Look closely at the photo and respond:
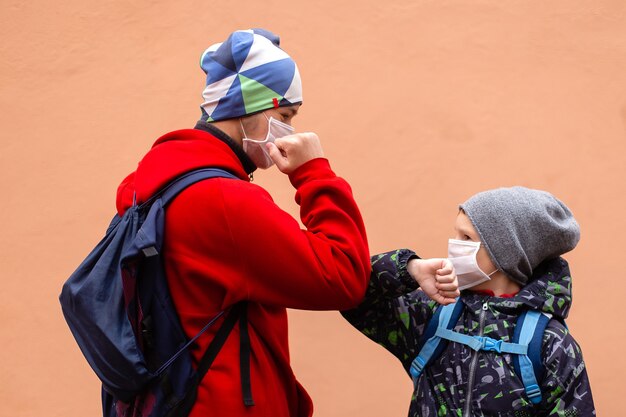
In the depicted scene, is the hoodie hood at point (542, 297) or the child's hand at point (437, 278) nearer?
the child's hand at point (437, 278)

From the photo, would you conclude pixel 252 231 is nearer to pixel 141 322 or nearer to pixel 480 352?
pixel 141 322

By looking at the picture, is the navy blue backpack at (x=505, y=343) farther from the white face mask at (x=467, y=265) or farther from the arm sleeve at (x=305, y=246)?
the arm sleeve at (x=305, y=246)

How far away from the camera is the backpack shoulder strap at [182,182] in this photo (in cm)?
211

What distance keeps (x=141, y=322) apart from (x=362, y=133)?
2.03 meters

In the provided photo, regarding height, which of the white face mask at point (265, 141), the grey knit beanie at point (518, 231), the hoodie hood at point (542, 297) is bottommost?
the hoodie hood at point (542, 297)

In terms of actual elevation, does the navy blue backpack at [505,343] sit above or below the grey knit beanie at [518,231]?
below

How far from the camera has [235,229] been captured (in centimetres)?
205

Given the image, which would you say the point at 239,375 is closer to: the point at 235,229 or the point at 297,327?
the point at 235,229

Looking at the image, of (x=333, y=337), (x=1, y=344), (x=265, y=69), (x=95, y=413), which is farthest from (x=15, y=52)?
(x=265, y=69)

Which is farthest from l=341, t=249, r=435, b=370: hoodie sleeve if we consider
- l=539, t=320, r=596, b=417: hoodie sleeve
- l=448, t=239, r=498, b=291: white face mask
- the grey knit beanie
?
l=539, t=320, r=596, b=417: hoodie sleeve

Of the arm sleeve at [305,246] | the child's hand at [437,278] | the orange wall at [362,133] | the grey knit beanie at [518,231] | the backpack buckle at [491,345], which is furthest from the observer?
the orange wall at [362,133]

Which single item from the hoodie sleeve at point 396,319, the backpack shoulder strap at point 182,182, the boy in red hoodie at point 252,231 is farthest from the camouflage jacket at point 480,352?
the backpack shoulder strap at point 182,182

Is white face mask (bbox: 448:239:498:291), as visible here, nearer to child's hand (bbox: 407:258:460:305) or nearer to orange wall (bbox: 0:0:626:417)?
child's hand (bbox: 407:258:460:305)

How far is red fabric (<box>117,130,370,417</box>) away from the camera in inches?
81.1
